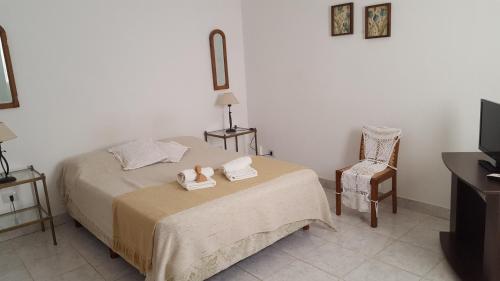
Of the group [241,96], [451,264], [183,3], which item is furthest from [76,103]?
[451,264]

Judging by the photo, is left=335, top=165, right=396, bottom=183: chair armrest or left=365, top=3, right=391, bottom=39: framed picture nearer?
left=335, top=165, right=396, bottom=183: chair armrest

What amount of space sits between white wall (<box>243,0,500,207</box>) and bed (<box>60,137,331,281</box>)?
1.03m

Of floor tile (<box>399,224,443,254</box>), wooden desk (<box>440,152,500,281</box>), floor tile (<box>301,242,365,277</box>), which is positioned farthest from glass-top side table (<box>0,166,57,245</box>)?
wooden desk (<box>440,152,500,281</box>)

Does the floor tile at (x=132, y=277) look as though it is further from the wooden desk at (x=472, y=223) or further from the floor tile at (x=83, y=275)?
the wooden desk at (x=472, y=223)

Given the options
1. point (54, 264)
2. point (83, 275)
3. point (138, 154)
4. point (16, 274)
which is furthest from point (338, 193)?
point (16, 274)

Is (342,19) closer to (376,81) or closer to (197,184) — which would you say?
(376,81)

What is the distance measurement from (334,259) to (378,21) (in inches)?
81.9

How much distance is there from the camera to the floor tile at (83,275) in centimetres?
254

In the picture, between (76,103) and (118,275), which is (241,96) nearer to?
(76,103)

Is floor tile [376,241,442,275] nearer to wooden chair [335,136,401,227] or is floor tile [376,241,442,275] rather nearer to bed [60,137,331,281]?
wooden chair [335,136,401,227]

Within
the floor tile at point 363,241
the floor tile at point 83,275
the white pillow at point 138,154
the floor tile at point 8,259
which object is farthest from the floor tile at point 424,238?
the floor tile at point 8,259

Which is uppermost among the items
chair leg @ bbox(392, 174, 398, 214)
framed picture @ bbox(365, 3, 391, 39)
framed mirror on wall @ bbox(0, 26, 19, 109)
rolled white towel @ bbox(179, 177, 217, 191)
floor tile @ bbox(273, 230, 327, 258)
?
framed picture @ bbox(365, 3, 391, 39)

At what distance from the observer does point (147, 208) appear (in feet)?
7.57

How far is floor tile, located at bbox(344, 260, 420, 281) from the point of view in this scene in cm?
238
